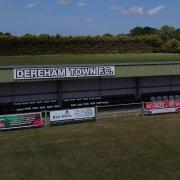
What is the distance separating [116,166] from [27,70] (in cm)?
1497

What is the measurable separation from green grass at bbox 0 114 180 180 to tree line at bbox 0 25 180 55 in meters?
38.0

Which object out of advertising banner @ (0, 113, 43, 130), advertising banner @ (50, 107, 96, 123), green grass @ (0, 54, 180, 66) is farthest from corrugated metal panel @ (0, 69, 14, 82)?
green grass @ (0, 54, 180, 66)

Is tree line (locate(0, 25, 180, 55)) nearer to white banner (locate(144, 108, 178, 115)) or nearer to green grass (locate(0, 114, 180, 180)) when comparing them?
white banner (locate(144, 108, 178, 115))

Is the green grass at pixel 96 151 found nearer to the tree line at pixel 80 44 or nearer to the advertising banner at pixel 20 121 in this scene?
the advertising banner at pixel 20 121

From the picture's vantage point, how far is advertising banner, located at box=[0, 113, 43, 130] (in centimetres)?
3472

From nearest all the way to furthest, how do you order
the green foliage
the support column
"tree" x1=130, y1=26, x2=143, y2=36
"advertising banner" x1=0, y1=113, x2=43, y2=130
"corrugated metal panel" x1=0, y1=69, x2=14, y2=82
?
"advertising banner" x1=0, y1=113, x2=43, y2=130 < "corrugated metal panel" x1=0, y1=69, x2=14, y2=82 < the support column < the green foliage < "tree" x1=130, y1=26, x2=143, y2=36

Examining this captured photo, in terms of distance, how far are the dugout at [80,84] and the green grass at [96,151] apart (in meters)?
5.46

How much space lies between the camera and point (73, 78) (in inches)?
1604

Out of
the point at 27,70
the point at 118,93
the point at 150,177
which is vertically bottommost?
the point at 150,177

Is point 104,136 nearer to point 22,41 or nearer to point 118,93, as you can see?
point 118,93

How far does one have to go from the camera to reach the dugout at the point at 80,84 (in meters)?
39.6

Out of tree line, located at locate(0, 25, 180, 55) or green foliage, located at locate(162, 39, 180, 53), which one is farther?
green foliage, located at locate(162, 39, 180, 53)

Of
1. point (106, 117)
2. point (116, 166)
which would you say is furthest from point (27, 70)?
point (116, 166)

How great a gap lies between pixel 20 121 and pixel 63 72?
23.2 feet
